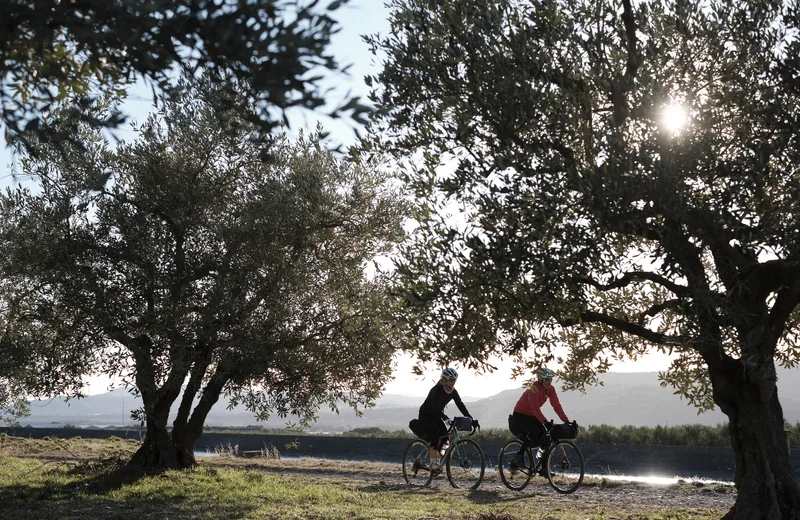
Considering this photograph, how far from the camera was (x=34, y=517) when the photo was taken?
1027 centimetres

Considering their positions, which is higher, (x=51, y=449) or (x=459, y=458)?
(x=459, y=458)

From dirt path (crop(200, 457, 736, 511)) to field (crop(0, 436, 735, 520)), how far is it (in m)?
0.02

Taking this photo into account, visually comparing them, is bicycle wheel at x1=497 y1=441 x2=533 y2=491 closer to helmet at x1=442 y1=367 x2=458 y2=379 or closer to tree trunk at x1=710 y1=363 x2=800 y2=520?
helmet at x1=442 y1=367 x2=458 y2=379

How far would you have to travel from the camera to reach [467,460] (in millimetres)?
15555

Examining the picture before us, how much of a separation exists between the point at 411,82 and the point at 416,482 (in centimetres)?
983

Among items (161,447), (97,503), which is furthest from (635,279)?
(161,447)

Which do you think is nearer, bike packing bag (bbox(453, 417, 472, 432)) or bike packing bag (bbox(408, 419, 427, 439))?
bike packing bag (bbox(453, 417, 472, 432))

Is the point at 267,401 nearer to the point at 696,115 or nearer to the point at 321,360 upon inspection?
the point at 321,360

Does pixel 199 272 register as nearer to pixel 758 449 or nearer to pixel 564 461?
pixel 564 461

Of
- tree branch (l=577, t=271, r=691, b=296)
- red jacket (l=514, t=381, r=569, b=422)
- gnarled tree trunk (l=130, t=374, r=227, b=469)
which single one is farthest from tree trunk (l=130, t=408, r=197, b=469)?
tree branch (l=577, t=271, r=691, b=296)

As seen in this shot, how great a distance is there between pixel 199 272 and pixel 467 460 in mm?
6882

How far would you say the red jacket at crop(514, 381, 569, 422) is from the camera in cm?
1425

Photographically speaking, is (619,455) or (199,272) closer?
(199,272)

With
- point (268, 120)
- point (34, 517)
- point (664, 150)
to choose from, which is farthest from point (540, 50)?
point (34, 517)
